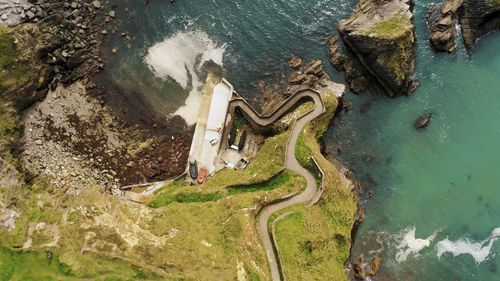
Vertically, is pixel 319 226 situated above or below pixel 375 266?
above

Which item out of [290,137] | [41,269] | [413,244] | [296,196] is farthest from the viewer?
[413,244]

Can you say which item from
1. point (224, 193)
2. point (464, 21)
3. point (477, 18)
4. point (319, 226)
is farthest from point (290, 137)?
point (477, 18)

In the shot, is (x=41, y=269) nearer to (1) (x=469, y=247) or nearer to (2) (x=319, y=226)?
(2) (x=319, y=226)

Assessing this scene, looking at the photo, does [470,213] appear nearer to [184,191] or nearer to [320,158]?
[320,158]

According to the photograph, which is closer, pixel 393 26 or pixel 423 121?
pixel 393 26

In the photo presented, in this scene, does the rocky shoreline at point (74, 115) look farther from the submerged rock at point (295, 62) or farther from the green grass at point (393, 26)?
the green grass at point (393, 26)

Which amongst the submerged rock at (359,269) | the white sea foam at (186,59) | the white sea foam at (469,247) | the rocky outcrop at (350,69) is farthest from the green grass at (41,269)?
the white sea foam at (469,247)

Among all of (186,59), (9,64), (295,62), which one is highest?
(9,64)

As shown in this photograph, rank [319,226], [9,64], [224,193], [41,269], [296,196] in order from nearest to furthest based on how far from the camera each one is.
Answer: [41,269]
[319,226]
[296,196]
[224,193]
[9,64]
